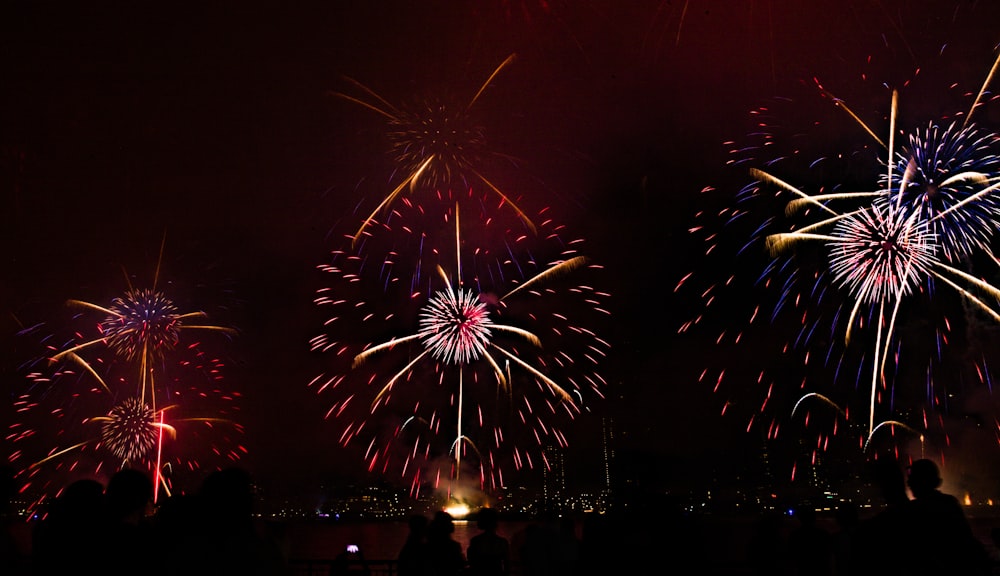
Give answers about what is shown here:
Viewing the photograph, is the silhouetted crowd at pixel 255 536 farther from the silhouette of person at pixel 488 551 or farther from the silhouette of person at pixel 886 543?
the silhouette of person at pixel 488 551

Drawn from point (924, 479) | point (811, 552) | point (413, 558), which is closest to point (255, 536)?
point (924, 479)

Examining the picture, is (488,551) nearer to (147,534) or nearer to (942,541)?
(147,534)

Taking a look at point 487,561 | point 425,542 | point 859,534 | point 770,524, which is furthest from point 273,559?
point 770,524

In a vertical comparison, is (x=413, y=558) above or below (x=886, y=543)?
below

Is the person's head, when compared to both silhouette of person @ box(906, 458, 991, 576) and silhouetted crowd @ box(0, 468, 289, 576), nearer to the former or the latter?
silhouette of person @ box(906, 458, 991, 576)

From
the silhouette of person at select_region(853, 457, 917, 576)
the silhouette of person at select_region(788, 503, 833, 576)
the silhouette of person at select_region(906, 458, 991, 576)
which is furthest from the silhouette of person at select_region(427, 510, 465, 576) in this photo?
the silhouette of person at select_region(906, 458, 991, 576)
